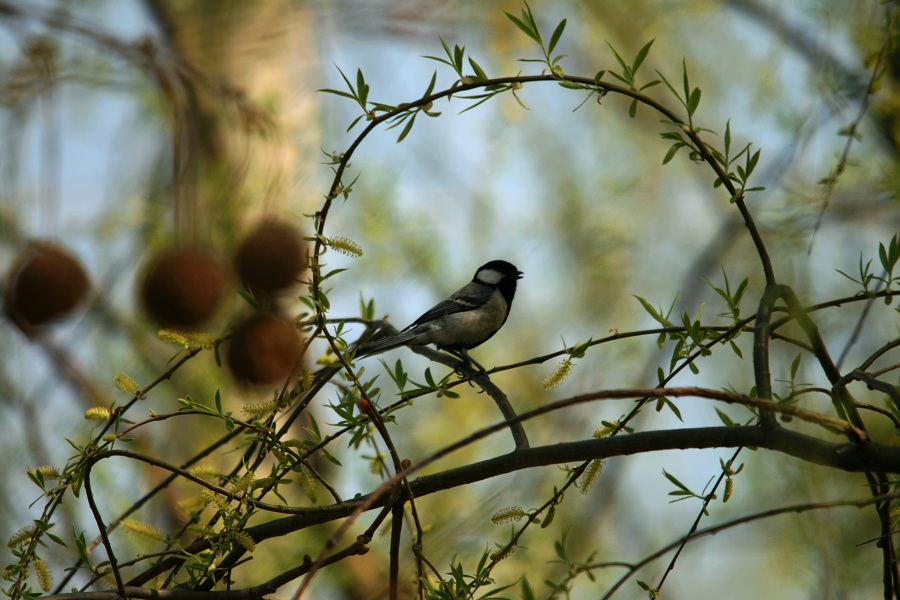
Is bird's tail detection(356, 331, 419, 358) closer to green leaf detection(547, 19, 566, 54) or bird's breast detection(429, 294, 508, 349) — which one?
bird's breast detection(429, 294, 508, 349)

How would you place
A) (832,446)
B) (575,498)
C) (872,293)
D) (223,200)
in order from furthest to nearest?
(575,498)
(223,200)
(872,293)
(832,446)

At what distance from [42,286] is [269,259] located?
963mm

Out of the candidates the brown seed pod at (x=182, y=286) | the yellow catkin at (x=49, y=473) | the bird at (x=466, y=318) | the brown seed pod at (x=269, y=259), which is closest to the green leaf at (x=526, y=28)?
the yellow catkin at (x=49, y=473)

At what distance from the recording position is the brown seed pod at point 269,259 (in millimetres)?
3268

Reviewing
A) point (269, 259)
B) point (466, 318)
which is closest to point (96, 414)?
point (269, 259)

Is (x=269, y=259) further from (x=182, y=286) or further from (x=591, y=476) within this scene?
(x=591, y=476)

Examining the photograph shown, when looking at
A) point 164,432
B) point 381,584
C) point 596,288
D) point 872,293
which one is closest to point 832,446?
point 872,293

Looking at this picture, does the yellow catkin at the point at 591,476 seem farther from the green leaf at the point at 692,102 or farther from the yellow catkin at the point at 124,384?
the yellow catkin at the point at 124,384

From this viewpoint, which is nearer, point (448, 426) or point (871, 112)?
point (871, 112)

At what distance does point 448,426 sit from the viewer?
191 inches

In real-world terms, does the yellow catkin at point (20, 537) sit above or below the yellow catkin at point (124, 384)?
below

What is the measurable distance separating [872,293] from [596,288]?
444cm

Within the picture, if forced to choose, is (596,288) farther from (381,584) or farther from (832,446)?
(832,446)

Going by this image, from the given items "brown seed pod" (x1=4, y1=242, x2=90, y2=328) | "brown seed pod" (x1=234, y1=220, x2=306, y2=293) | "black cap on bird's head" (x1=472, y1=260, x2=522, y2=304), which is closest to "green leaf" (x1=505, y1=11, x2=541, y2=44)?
"brown seed pod" (x1=234, y1=220, x2=306, y2=293)
